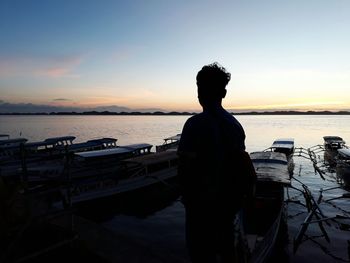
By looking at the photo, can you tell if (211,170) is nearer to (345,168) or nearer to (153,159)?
(153,159)

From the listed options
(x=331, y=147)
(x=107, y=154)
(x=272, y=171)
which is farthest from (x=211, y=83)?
(x=331, y=147)

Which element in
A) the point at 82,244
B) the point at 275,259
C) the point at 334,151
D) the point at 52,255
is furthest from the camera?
the point at 334,151

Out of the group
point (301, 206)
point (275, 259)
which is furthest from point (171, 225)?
point (301, 206)

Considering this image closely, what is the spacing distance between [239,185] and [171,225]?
65.3 ft

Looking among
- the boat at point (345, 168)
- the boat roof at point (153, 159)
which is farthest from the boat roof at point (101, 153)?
the boat at point (345, 168)

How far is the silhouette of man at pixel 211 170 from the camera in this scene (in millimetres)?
3398

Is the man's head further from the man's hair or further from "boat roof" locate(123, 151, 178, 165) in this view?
"boat roof" locate(123, 151, 178, 165)

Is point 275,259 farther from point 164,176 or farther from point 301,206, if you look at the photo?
point 164,176

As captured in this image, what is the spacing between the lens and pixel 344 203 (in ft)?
86.7

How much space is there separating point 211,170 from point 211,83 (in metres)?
1.02

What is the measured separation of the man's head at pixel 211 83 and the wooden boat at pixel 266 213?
27.4ft

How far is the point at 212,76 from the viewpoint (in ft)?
11.7

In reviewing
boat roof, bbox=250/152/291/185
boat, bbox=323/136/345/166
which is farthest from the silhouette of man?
boat, bbox=323/136/345/166

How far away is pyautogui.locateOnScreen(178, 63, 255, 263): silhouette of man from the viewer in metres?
3.40
